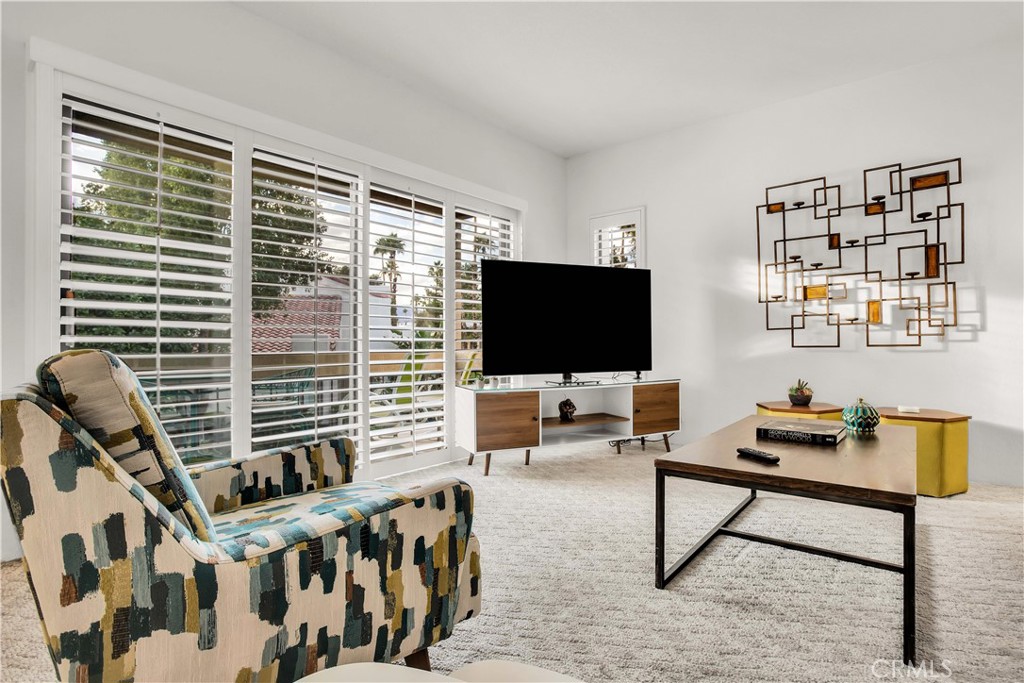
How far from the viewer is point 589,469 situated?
3.78m

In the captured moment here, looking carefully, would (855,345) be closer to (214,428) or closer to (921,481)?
(921,481)

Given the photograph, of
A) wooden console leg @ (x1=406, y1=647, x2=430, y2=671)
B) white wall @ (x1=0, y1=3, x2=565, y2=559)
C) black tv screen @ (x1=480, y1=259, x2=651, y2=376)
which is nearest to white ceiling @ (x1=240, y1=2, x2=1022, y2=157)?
white wall @ (x1=0, y1=3, x2=565, y2=559)

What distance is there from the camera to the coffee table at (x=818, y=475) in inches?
58.2

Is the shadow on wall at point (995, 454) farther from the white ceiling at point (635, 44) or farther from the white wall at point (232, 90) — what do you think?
the white wall at point (232, 90)

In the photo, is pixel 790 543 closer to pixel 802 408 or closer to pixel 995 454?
pixel 802 408

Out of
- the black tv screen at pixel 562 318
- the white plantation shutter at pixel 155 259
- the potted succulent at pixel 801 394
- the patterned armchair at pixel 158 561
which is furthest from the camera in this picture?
the black tv screen at pixel 562 318

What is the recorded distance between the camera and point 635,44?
327 centimetres

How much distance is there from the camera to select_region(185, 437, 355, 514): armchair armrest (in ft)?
5.33

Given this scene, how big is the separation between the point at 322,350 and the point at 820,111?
3.87 metres

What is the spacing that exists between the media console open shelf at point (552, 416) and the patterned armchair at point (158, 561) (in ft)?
7.93

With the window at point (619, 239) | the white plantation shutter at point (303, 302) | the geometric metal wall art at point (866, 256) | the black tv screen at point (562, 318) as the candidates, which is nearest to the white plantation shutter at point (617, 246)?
the window at point (619, 239)

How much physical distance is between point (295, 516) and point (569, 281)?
9.76 ft

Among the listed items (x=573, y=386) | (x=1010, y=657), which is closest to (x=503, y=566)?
(x=1010, y=657)

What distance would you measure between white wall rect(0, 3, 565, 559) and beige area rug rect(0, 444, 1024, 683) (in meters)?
1.48
